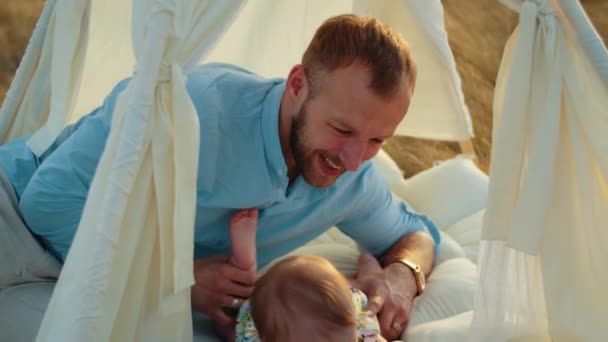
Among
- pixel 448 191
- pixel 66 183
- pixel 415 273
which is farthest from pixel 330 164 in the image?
pixel 448 191

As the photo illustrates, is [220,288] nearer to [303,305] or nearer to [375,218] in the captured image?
[303,305]

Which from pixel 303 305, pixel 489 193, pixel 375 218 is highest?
pixel 489 193

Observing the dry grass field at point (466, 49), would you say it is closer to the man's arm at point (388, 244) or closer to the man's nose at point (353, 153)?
the man's arm at point (388, 244)

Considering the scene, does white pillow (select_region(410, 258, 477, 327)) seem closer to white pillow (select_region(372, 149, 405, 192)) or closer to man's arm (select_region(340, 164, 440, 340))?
man's arm (select_region(340, 164, 440, 340))

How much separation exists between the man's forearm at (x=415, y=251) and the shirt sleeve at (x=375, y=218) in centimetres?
2

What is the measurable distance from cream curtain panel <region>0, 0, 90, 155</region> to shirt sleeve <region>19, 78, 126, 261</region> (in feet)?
0.75

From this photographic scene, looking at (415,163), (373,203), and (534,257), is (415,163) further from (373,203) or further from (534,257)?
(534,257)

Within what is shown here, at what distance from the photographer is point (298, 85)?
2156 mm

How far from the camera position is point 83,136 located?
219 centimetres

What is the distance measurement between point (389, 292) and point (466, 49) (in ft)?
14.3

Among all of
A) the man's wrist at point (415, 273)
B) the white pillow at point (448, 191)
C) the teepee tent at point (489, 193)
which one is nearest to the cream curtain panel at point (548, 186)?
the teepee tent at point (489, 193)

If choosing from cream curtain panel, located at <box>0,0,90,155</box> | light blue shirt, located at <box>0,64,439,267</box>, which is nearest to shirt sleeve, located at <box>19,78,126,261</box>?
light blue shirt, located at <box>0,64,439,267</box>

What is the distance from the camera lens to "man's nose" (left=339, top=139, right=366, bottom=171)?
2064 millimetres

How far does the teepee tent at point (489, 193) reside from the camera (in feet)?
5.67
